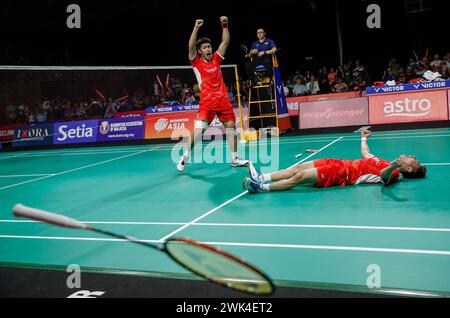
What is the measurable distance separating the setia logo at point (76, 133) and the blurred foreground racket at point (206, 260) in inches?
546

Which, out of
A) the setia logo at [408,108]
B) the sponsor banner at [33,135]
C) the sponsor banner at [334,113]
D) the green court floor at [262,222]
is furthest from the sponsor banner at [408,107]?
the sponsor banner at [33,135]

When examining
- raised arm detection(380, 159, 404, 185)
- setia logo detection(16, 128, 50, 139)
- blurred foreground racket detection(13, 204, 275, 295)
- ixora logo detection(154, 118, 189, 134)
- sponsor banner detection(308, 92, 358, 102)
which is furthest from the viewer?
sponsor banner detection(308, 92, 358, 102)

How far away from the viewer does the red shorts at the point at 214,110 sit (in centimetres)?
743

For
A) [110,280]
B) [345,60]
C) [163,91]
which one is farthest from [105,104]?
[110,280]

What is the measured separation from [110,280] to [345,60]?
68.5 ft

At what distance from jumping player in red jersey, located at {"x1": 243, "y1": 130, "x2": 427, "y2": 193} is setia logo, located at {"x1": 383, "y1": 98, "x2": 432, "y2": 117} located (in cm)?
711

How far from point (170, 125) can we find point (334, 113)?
5.35 meters

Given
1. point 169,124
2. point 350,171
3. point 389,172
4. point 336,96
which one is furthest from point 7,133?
point 389,172

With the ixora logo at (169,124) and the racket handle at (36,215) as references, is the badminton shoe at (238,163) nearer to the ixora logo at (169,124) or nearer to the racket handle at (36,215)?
the racket handle at (36,215)

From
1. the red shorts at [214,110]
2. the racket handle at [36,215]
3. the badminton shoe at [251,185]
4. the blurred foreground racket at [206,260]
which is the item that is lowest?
the badminton shoe at [251,185]

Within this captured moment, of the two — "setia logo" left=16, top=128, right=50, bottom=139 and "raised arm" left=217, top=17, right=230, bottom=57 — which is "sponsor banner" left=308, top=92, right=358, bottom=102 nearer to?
"raised arm" left=217, top=17, right=230, bottom=57

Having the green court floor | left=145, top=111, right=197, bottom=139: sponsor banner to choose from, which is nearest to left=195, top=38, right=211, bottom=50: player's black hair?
the green court floor

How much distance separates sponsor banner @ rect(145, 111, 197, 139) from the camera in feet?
46.1
